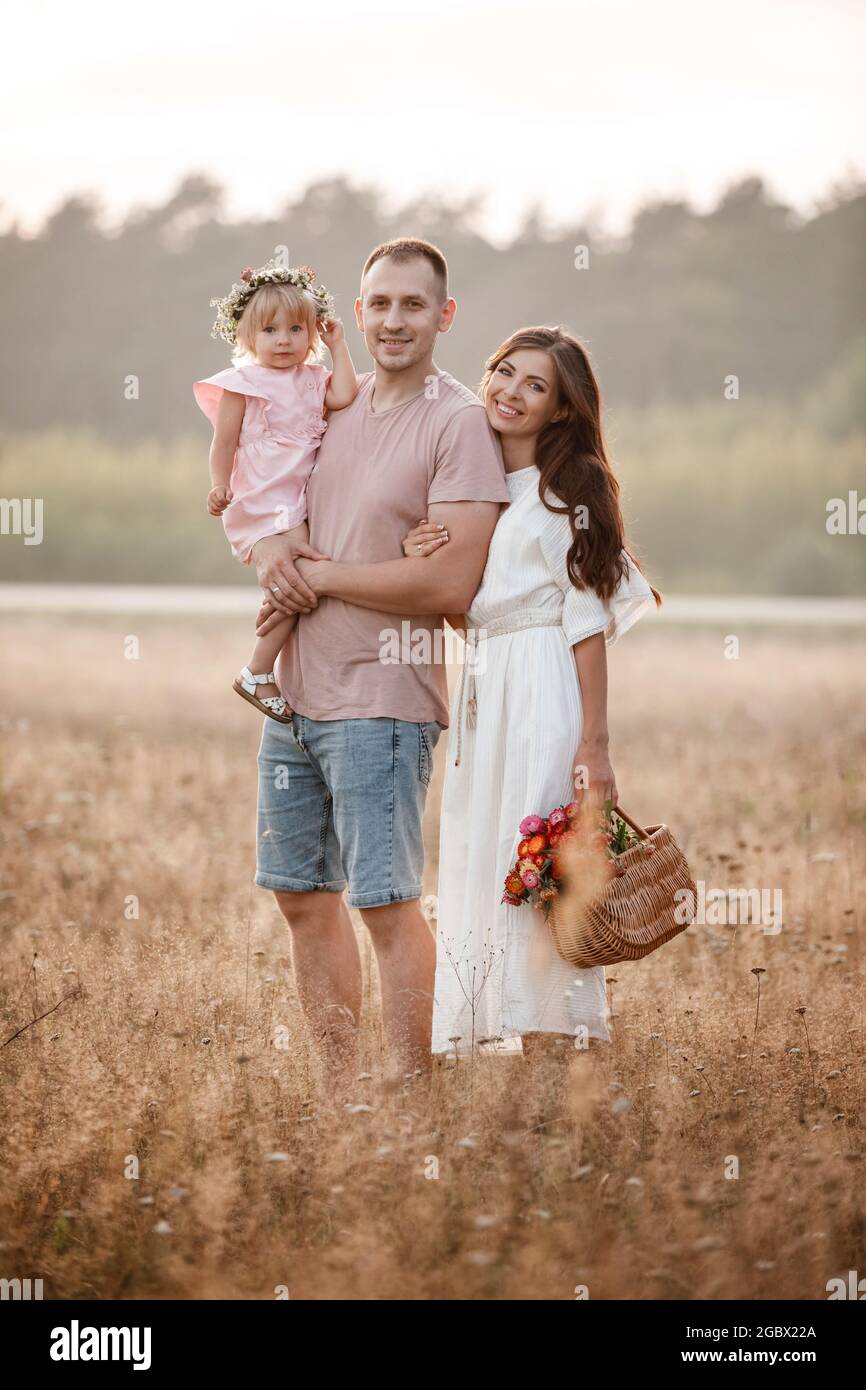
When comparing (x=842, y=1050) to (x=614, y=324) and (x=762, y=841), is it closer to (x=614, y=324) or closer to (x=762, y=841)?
(x=762, y=841)

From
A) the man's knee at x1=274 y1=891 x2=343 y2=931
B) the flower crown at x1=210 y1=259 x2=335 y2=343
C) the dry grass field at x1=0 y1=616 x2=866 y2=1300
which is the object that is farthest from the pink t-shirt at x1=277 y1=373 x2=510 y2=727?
the dry grass field at x1=0 y1=616 x2=866 y2=1300

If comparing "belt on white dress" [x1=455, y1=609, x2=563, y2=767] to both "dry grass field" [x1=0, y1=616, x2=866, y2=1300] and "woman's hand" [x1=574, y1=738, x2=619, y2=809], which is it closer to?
"woman's hand" [x1=574, y1=738, x2=619, y2=809]

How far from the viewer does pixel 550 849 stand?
390 centimetres

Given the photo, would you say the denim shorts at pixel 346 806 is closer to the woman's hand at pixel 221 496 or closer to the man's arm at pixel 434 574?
the man's arm at pixel 434 574

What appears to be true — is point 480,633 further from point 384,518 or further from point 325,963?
point 325,963

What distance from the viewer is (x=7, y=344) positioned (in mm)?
38969

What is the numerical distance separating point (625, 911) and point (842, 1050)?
1220 millimetres

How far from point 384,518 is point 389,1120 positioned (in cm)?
173

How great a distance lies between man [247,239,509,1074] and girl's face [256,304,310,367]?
9.8 inches

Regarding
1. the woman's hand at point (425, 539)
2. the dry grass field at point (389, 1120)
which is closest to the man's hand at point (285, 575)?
the woman's hand at point (425, 539)

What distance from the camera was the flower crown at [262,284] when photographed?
4496 millimetres

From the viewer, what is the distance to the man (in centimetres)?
410

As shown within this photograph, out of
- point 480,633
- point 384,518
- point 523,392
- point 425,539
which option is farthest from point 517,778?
point 523,392
